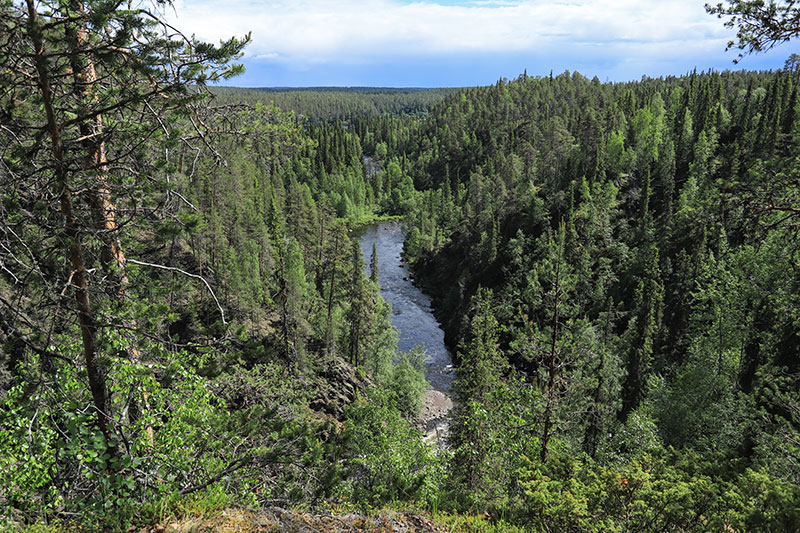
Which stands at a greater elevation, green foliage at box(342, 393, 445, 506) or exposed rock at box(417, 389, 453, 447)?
green foliage at box(342, 393, 445, 506)

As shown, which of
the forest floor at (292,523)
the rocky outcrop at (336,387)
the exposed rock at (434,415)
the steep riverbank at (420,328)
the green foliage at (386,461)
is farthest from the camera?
the steep riverbank at (420,328)

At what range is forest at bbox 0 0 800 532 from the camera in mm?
5211

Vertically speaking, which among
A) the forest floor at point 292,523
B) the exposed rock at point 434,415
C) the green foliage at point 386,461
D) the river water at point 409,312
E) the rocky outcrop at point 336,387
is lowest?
the exposed rock at point 434,415

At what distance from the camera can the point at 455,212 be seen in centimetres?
10031

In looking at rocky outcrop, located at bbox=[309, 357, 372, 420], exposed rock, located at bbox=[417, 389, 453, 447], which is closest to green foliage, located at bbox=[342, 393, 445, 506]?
rocky outcrop, located at bbox=[309, 357, 372, 420]

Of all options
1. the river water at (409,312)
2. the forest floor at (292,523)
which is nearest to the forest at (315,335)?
the forest floor at (292,523)

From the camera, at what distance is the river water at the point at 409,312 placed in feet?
168

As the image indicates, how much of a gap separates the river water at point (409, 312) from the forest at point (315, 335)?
296cm

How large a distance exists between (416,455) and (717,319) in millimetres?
28187

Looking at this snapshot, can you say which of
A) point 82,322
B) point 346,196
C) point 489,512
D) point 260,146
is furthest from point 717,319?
point 346,196

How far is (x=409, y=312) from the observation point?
65062mm

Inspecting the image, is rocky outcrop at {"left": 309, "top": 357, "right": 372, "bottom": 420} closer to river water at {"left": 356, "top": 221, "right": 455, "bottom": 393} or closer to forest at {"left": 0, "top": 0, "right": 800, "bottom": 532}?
forest at {"left": 0, "top": 0, "right": 800, "bottom": 532}

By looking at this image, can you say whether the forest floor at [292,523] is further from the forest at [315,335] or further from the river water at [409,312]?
the river water at [409,312]

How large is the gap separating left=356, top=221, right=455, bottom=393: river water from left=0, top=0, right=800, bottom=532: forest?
296 cm
